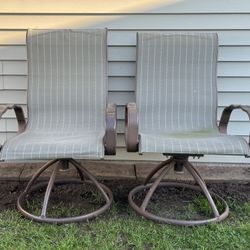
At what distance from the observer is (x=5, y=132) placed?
334cm

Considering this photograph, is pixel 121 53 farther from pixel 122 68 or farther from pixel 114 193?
pixel 114 193

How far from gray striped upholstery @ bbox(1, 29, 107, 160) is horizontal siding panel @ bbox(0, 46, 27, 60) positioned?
222 mm

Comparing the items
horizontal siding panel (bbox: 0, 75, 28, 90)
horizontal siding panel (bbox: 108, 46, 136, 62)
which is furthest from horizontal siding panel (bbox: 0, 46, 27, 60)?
horizontal siding panel (bbox: 108, 46, 136, 62)

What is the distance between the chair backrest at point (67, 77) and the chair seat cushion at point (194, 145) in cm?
56

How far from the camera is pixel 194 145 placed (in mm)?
2471

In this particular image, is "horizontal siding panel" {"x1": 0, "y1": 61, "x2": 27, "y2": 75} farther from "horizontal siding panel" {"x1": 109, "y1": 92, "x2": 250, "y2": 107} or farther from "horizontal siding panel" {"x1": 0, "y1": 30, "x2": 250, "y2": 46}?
"horizontal siding panel" {"x1": 109, "y1": 92, "x2": 250, "y2": 107}

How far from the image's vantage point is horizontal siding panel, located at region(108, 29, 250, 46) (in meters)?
3.11

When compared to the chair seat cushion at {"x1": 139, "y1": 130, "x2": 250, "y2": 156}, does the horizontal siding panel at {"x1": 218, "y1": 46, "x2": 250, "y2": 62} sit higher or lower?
higher

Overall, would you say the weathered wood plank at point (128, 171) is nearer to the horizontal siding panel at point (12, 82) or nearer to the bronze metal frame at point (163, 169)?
the bronze metal frame at point (163, 169)

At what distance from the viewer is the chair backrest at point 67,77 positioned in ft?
9.77

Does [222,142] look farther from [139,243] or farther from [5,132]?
[5,132]

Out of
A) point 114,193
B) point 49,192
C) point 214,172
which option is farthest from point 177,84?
point 49,192

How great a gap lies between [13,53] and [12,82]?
0.23 metres

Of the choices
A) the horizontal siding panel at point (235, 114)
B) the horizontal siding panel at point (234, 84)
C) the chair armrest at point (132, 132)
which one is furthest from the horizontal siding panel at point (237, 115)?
the chair armrest at point (132, 132)
